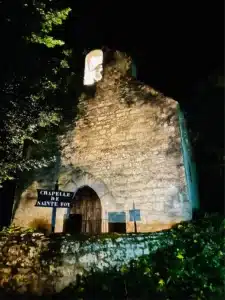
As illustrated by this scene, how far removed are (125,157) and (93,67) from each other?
4093 millimetres

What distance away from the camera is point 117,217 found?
671cm

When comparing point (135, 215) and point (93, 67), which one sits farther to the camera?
point (93, 67)

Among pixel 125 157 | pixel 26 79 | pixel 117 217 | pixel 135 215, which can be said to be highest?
pixel 26 79

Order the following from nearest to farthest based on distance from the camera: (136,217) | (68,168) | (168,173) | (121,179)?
(136,217)
(168,173)
(121,179)
(68,168)

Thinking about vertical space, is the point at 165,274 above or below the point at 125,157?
below

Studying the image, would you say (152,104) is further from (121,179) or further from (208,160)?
(208,160)

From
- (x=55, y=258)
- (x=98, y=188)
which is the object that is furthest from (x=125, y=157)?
(x=55, y=258)

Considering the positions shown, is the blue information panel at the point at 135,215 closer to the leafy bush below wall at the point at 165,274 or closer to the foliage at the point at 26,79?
the leafy bush below wall at the point at 165,274

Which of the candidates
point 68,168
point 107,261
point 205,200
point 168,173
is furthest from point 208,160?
point 107,261

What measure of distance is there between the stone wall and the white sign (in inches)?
235

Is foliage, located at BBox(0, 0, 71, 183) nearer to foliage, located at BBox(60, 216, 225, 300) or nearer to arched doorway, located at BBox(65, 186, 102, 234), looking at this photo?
arched doorway, located at BBox(65, 186, 102, 234)

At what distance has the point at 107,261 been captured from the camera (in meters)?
4.45

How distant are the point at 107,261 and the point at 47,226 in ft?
12.0

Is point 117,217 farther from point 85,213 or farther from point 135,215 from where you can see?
point 85,213
